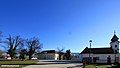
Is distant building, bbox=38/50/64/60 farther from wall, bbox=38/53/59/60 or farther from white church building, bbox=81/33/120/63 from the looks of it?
white church building, bbox=81/33/120/63

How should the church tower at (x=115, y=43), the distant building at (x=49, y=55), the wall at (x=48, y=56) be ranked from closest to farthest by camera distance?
the church tower at (x=115, y=43) < the wall at (x=48, y=56) < the distant building at (x=49, y=55)

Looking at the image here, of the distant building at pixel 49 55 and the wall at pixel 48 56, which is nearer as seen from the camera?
the wall at pixel 48 56

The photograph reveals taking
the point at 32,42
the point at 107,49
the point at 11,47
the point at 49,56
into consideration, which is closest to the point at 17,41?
the point at 11,47

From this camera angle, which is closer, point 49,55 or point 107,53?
point 107,53

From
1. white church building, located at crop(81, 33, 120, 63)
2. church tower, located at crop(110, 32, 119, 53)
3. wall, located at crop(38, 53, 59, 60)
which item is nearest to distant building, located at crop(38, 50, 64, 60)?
wall, located at crop(38, 53, 59, 60)

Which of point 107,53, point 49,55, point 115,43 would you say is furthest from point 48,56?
point 115,43

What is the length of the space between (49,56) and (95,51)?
72057 millimetres

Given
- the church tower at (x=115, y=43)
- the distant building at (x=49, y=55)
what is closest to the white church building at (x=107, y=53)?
the church tower at (x=115, y=43)

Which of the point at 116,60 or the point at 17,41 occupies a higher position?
the point at 17,41

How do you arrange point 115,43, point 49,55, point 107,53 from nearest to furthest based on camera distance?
1. point 107,53
2. point 115,43
3. point 49,55

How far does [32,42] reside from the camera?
3866 inches

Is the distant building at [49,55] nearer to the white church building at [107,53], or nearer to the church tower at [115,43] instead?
the white church building at [107,53]

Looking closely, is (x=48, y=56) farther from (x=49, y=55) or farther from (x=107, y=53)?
(x=107, y=53)

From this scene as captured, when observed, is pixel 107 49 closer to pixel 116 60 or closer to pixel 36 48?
pixel 116 60
